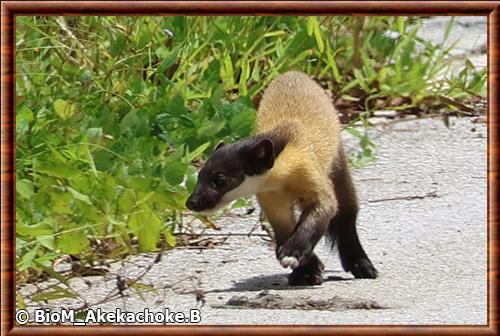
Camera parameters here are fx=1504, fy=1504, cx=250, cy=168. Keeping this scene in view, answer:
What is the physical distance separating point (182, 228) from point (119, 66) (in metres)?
1.12

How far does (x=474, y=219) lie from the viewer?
6.90 meters

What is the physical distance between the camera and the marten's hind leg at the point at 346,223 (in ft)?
21.4

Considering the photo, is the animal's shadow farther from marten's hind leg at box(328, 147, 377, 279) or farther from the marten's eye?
the marten's eye

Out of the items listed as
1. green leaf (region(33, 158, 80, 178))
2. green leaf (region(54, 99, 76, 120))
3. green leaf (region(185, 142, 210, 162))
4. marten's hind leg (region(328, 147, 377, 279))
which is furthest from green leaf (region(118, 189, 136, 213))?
marten's hind leg (region(328, 147, 377, 279))

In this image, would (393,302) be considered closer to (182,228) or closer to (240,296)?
(240,296)

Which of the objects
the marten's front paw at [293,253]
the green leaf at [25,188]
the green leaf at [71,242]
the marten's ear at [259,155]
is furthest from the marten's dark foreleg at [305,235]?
the green leaf at [25,188]

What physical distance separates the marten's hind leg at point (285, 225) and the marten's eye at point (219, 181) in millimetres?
261

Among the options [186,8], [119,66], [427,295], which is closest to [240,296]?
[427,295]

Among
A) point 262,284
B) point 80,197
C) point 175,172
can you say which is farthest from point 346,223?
point 80,197

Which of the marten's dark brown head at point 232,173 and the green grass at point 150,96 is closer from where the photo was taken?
the marten's dark brown head at point 232,173

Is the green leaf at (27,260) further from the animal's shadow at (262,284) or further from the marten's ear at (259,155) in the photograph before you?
the marten's ear at (259,155)

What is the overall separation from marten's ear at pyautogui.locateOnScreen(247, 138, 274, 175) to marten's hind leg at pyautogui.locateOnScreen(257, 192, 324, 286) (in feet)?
0.58

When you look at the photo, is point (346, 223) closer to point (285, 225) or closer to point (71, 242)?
point (285, 225)

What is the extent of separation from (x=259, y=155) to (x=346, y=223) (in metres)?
0.68
